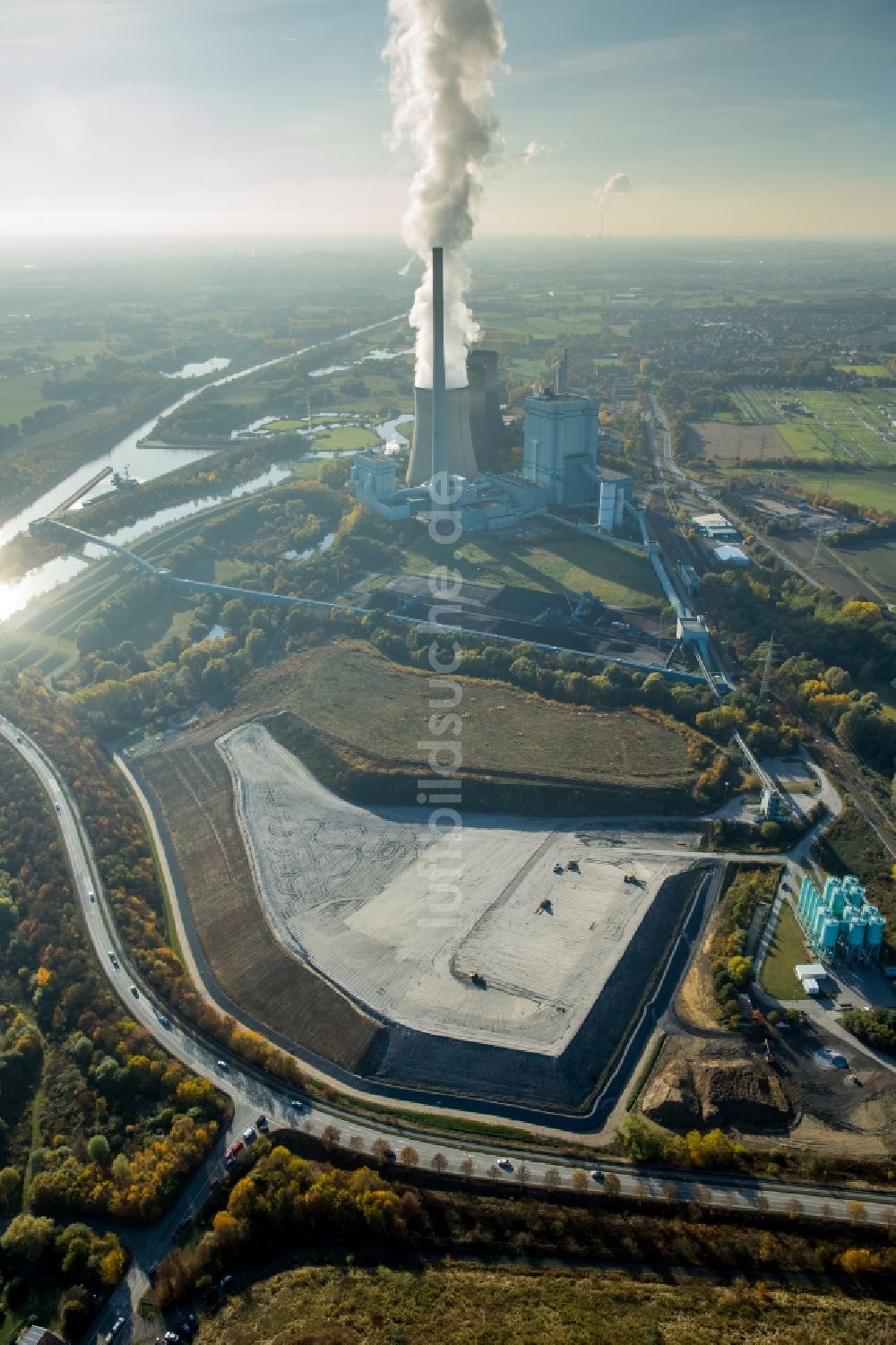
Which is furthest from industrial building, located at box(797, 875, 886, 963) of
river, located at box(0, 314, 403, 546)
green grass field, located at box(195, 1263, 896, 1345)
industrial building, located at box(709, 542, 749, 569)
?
river, located at box(0, 314, 403, 546)

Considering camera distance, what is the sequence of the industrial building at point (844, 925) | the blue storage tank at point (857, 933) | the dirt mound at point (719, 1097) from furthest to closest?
the industrial building at point (844, 925) < the blue storage tank at point (857, 933) < the dirt mound at point (719, 1097)

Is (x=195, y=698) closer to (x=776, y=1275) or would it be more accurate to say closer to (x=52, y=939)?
(x=52, y=939)

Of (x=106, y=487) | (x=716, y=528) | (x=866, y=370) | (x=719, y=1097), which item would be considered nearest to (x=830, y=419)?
(x=866, y=370)

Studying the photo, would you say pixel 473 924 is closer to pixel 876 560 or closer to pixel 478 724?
pixel 478 724

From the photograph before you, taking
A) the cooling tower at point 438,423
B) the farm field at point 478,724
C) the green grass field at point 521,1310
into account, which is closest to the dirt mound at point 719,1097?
the green grass field at point 521,1310

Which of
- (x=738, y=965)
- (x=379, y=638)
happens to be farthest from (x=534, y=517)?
(x=738, y=965)

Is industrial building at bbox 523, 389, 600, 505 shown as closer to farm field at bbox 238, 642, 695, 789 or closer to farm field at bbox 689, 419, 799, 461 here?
farm field at bbox 689, 419, 799, 461

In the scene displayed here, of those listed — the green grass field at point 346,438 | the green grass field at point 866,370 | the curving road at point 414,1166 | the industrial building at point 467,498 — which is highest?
the green grass field at point 866,370

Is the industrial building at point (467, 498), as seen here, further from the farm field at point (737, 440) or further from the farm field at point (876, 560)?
the farm field at point (737, 440)
